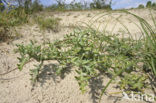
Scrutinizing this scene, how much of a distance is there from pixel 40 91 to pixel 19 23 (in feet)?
5.63

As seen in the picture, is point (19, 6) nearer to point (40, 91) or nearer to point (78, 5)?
point (78, 5)

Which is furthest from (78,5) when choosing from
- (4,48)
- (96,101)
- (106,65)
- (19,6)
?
(96,101)

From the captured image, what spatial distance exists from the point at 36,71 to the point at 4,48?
0.78m

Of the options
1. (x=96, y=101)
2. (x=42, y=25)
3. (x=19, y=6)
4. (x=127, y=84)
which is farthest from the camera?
(x=19, y=6)

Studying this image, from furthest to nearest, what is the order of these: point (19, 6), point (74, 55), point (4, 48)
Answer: point (19, 6) → point (4, 48) → point (74, 55)

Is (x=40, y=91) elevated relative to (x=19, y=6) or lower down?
lower down

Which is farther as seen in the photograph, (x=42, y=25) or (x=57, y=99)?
(x=42, y=25)

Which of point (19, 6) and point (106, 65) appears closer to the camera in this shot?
point (106, 65)

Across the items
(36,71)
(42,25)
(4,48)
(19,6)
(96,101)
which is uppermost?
(19,6)

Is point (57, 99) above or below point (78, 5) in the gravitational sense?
below

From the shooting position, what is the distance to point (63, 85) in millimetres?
1162

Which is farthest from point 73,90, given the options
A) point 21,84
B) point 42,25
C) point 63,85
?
point 42,25

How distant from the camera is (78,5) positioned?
15.3 feet

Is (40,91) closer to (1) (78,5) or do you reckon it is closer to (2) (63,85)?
(2) (63,85)
